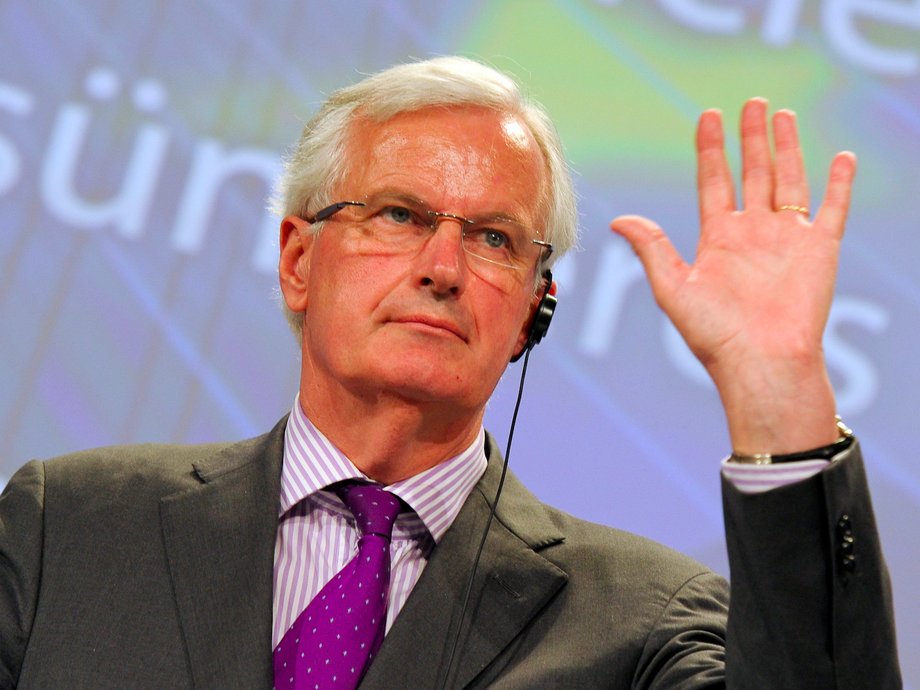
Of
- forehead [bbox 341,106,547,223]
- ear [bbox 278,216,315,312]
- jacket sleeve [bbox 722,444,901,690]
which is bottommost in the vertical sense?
jacket sleeve [bbox 722,444,901,690]

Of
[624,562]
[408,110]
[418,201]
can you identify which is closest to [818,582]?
[624,562]

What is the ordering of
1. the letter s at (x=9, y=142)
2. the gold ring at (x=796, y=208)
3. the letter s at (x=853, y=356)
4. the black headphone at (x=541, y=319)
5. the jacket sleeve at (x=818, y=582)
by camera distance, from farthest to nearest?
the letter s at (x=9, y=142) → the letter s at (x=853, y=356) → the black headphone at (x=541, y=319) → the gold ring at (x=796, y=208) → the jacket sleeve at (x=818, y=582)

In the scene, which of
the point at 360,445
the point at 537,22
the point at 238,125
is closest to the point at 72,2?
the point at 238,125

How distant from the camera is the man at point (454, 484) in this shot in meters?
1.54

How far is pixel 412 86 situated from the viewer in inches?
91.0

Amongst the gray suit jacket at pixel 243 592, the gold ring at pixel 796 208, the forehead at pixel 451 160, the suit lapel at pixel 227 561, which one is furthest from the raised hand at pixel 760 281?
the suit lapel at pixel 227 561

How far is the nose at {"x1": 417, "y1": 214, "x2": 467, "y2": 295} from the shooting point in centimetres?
213

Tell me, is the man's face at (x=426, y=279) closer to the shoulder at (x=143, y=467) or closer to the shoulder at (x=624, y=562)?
the shoulder at (x=143, y=467)

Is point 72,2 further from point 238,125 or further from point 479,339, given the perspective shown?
point 479,339

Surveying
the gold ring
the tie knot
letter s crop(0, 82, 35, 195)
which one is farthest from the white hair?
letter s crop(0, 82, 35, 195)

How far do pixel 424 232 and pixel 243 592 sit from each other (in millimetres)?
707

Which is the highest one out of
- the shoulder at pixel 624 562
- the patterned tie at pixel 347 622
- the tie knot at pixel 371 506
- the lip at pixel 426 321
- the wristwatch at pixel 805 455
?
the lip at pixel 426 321

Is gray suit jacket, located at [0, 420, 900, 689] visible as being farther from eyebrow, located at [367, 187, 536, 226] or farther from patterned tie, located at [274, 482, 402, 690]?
eyebrow, located at [367, 187, 536, 226]

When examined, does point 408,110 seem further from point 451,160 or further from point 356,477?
point 356,477
